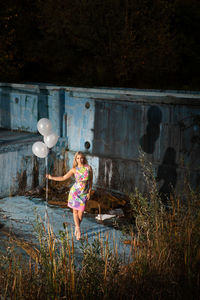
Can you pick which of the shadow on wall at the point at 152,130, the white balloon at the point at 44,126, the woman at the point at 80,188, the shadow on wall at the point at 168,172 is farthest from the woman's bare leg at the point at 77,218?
the shadow on wall at the point at 152,130

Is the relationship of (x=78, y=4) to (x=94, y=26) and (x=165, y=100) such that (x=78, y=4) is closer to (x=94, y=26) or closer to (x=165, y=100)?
(x=94, y=26)

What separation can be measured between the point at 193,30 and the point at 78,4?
695 centimetres

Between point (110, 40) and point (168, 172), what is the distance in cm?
1249

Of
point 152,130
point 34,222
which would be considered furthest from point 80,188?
point 152,130

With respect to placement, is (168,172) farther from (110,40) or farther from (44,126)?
(110,40)

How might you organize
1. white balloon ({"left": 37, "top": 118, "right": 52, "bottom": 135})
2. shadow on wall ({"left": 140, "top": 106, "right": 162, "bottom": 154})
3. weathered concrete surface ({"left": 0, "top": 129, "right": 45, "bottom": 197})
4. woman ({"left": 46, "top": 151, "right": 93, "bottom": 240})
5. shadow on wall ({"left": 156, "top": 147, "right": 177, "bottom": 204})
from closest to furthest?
1. woman ({"left": 46, "top": 151, "right": 93, "bottom": 240})
2. white balloon ({"left": 37, "top": 118, "right": 52, "bottom": 135})
3. shadow on wall ({"left": 156, "top": 147, "right": 177, "bottom": 204})
4. shadow on wall ({"left": 140, "top": 106, "right": 162, "bottom": 154})
5. weathered concrete surface ({"left": 0, "top": 129, "right": 45, "bottom": 197})

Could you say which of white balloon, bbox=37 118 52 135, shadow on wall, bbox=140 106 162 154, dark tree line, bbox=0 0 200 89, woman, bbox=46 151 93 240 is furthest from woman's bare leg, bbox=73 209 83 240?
dark tree line, bbox=0 0 200 89

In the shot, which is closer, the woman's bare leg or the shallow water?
the woman's bare leg

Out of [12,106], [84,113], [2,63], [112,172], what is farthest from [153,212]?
[2,63]

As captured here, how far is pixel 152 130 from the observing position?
7.62m

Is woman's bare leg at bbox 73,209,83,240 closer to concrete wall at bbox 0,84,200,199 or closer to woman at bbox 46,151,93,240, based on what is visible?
woman at bbox 46,151,93,240

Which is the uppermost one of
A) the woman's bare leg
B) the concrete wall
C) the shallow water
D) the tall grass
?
the concrete wall

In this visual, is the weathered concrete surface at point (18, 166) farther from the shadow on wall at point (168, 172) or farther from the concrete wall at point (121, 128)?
the shadow on wall at point (168, 172)

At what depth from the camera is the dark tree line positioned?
17938 mm
